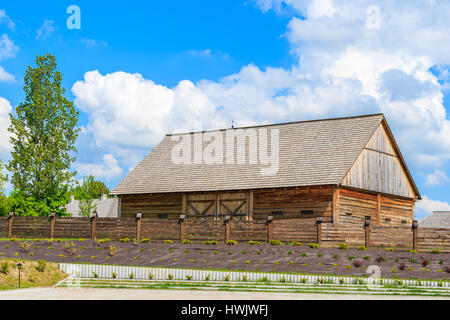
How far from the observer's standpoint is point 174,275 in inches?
776

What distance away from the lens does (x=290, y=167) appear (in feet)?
111

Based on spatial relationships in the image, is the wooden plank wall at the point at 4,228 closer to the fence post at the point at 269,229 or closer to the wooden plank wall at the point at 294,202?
the wooden plank wall at the point at 294,202

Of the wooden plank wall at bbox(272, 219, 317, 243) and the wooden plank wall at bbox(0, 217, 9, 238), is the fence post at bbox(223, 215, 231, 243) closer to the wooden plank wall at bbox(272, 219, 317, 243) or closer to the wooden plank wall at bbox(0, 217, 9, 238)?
the wooden plank wall at bbox(272, 219, 317, 243)

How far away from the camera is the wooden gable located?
3328cm

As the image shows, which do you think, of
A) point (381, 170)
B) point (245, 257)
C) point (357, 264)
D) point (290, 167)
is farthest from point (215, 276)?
point (381, 170)

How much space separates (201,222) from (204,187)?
297 inches

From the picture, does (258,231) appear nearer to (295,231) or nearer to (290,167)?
(295,231)

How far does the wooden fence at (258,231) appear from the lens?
26.2 metres

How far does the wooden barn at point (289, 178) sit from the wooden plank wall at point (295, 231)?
5051 mm

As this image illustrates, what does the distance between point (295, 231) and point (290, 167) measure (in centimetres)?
792

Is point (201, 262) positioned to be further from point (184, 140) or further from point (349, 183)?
point (184, 140)

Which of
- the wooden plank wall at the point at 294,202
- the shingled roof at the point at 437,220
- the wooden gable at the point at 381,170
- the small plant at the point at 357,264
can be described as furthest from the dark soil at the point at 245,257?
the shingled roof at the point at 437,220
